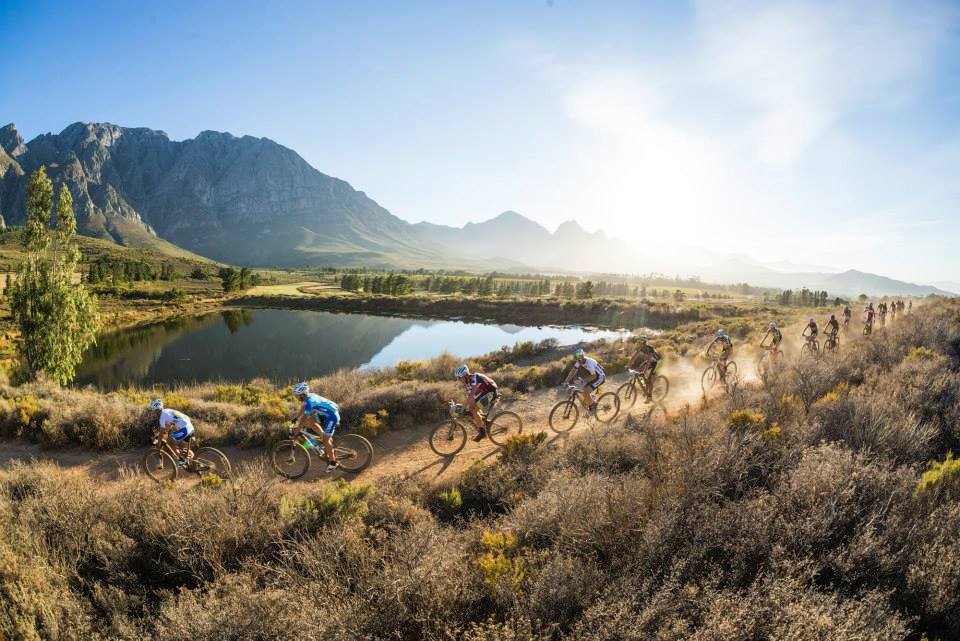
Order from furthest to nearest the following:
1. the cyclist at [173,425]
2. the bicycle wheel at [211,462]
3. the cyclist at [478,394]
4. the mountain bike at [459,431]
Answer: the mountain bike at [459,431] < the cyclist at [478,394] < the bicycle wheel at [211,462] < the cyclist at [173,425]

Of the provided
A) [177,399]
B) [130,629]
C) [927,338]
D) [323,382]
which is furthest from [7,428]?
[927,338]

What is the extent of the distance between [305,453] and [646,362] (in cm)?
1083

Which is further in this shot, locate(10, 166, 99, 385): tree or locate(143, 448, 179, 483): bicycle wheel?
locate(10, 166, 99, 385): tree

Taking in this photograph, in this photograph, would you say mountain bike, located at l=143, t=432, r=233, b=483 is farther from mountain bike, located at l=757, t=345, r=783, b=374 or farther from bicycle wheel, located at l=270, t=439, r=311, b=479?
mountain bike, located at l=757, t=345, r=783, b=374

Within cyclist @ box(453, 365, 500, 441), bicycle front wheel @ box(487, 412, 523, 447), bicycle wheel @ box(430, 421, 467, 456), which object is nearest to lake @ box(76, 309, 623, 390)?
bicycle wheel @ box(430, 421, 467, 456)

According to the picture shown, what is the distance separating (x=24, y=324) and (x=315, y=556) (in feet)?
84.8

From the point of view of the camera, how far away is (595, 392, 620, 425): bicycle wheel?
1349 cm

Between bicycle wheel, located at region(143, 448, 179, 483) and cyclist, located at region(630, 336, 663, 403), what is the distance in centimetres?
1357

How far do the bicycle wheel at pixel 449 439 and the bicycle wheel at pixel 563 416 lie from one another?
2.79 meters

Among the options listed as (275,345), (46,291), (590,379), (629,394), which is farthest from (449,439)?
(275,345)

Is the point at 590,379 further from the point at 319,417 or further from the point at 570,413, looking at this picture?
the point at 319,417

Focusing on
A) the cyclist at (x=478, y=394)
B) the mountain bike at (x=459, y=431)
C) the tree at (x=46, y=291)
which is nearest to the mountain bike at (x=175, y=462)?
the mountain bike at (x=459, y=431)

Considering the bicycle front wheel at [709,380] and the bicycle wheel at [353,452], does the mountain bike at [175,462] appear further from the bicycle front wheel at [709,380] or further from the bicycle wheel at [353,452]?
the bicycle front wheel at [709,380]

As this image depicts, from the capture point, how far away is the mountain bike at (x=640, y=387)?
14461 mm
